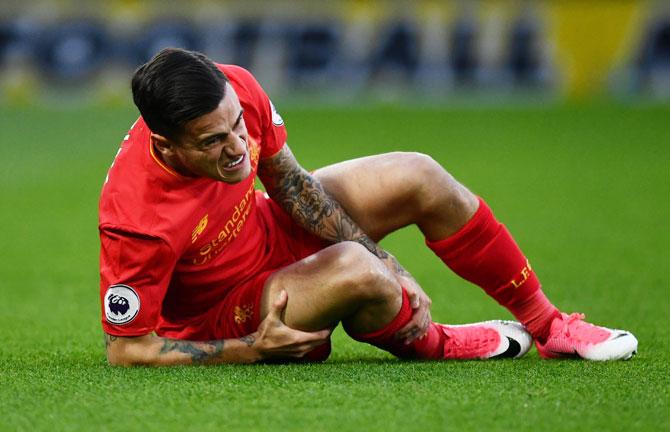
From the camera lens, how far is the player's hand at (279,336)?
139 inches

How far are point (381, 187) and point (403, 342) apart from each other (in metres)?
0.48

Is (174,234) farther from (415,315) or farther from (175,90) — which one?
(415,315)

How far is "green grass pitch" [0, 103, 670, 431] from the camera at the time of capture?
299 centimetres

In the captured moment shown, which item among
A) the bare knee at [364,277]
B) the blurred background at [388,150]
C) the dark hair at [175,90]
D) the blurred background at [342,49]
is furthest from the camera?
the blurred background at [342,49]

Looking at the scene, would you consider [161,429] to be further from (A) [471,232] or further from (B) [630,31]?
(B) [630,31]

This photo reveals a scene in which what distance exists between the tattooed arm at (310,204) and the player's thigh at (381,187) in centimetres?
5

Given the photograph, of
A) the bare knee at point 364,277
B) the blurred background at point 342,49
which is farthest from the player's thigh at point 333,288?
the blurred background at point 342,49

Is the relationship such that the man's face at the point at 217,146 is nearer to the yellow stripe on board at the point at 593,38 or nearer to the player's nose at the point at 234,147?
the player's nose at the point at 234,147

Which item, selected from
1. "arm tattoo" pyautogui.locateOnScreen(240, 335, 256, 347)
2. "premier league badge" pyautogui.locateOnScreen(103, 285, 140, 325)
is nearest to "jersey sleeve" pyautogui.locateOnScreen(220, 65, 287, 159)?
"arm tattoo" pyautogui.locateOnScreen(240, 335, 256, 347)

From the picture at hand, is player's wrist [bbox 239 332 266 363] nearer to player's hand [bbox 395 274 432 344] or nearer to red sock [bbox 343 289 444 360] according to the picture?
red sock [bbox 343 289 444 360]

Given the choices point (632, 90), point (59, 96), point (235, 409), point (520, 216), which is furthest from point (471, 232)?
point (59, 96)

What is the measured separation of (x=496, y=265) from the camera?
12.5 ft

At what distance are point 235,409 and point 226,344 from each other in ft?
1.86

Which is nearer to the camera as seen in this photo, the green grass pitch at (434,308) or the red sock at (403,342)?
the green grass pitch at (434,308)
